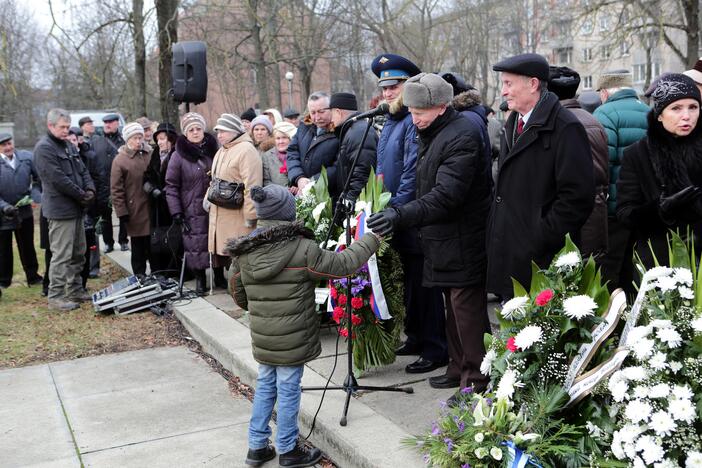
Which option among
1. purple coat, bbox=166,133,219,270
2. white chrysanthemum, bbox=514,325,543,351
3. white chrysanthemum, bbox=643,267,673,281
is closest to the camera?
white chrysanthemum, bbox=643,267,673,281

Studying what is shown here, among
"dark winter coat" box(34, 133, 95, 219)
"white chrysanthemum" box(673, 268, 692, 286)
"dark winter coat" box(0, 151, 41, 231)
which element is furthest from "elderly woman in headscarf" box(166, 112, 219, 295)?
"white chrysanthemum" box(673, 268, 692, 286)

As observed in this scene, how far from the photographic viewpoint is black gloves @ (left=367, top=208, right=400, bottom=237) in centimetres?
404

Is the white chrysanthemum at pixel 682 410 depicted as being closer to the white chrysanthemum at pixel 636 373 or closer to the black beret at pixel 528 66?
the white chrysanthemum at pixel 636 373

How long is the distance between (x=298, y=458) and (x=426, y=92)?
7.50ft

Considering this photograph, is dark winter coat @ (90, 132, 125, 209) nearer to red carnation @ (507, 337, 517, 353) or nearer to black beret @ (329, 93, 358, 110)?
black beret @ (329, 93, 358, 110)

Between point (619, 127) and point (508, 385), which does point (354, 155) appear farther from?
point (508, 385)

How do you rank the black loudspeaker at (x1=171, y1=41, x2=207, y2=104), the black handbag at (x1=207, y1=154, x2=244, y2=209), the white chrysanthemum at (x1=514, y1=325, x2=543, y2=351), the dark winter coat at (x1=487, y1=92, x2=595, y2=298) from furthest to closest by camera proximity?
the black loudspeaker at (x1=171, y1=41, x2=207, y2=104) → the black handbag at (x1=207, y1=154, x2=244, y2=209) → the dark winter coat at (x1=487, y1=92, x2=595, y2=298) → the white chrysanthemum at (x1=514, y1=325, x2=543, y2=351)

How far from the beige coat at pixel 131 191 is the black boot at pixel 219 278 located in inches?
46.6

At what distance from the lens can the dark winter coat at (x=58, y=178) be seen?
26.1 ft

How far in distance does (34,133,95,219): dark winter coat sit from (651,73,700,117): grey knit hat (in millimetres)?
6195

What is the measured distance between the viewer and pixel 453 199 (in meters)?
4.36

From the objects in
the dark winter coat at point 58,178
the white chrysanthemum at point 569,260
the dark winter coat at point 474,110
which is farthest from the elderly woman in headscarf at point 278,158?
the white chrysanthemum at point 569,260

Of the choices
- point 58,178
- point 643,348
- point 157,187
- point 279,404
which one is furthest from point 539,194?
point 157,187

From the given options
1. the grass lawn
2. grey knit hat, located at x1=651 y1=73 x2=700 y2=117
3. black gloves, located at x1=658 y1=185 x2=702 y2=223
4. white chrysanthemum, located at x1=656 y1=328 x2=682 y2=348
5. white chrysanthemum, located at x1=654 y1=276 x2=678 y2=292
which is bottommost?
the grass lawn
